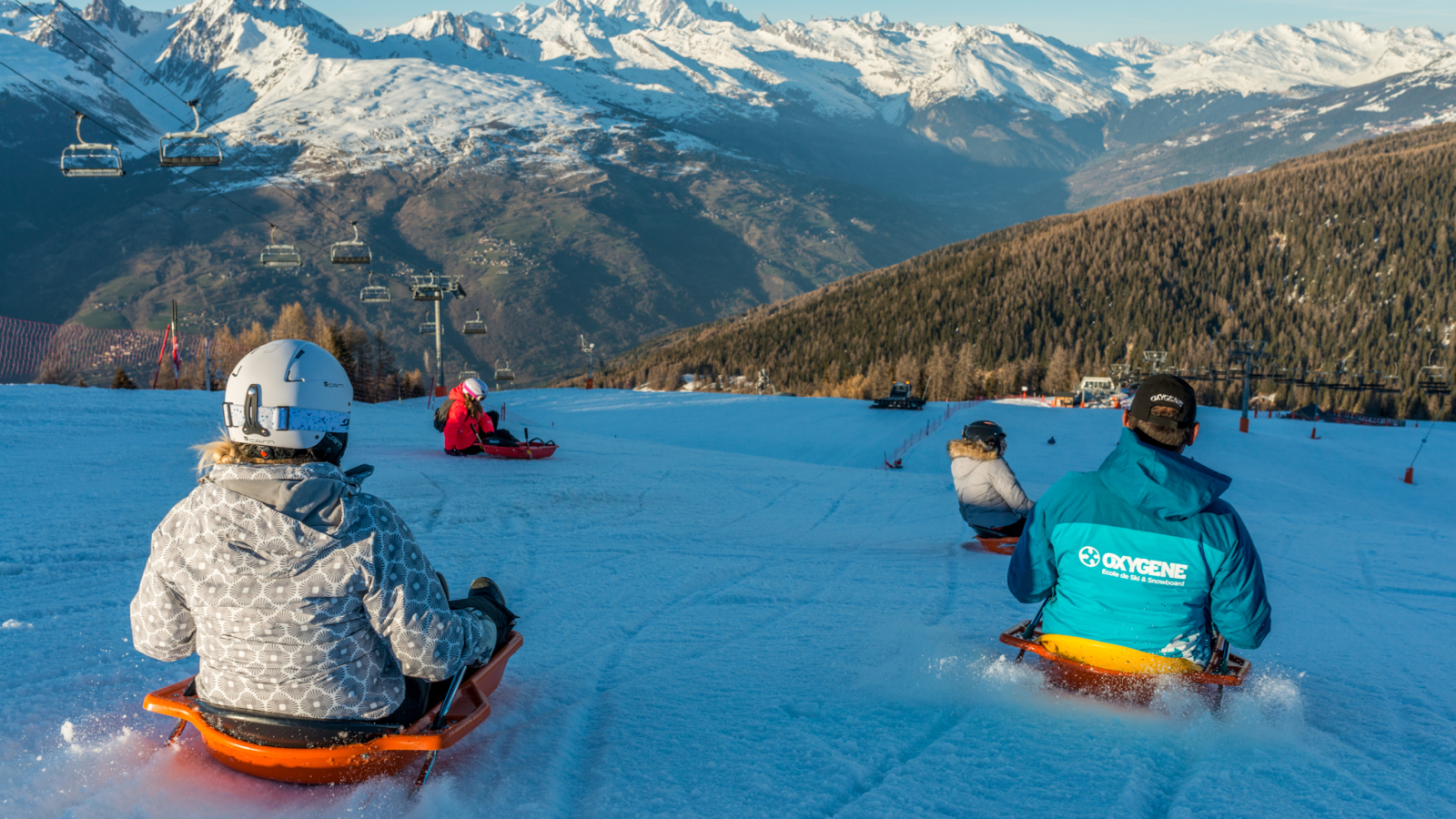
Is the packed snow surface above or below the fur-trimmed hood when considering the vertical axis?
below

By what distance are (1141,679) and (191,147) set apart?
70.7ft

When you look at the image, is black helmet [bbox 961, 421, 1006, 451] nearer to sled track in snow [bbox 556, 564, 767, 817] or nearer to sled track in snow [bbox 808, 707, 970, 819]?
sled track in snow [bbox 556, 564, 767, 817]

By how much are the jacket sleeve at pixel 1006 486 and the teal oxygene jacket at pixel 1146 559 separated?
3866 millimetres

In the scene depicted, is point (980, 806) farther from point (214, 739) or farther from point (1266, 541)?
point (1266, 541)

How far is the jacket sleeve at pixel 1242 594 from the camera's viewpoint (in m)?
3.46

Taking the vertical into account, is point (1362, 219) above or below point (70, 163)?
above

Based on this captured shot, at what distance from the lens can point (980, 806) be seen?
314cm

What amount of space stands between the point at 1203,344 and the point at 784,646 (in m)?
117

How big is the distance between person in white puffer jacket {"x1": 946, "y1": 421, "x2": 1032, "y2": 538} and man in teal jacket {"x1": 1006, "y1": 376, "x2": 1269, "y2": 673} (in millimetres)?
3758

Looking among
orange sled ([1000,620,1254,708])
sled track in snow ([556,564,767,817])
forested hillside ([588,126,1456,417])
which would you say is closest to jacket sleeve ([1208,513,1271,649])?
orange sled ([1000,620,1254,708])

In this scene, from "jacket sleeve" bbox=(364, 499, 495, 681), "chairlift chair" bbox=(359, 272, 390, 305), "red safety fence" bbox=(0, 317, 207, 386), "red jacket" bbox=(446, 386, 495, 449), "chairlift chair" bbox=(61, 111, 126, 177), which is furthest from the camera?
"chairlift chair" bbox=(359, 272, 390, 305)

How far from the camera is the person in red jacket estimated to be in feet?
43.4

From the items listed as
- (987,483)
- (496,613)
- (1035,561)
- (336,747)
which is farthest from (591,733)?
(987,483)

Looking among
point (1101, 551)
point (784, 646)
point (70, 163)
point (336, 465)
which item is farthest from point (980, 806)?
point (70, 163)
